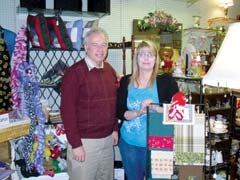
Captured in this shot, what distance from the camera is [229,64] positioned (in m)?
1.22

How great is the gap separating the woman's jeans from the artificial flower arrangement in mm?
1504

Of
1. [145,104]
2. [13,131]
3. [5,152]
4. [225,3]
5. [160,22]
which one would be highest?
[225,3]

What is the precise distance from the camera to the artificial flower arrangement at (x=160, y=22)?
316cm

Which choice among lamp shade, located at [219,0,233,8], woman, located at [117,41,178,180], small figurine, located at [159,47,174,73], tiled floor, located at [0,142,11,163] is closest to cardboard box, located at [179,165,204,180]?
woman, located at [117,41,178,180]

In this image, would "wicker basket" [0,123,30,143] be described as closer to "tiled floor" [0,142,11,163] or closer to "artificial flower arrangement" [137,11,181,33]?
"tiled floor" [0,142,11,163]

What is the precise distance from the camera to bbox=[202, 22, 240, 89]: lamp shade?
1.20 metres

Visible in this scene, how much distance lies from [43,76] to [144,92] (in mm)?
1011

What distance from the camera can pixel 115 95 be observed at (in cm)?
209

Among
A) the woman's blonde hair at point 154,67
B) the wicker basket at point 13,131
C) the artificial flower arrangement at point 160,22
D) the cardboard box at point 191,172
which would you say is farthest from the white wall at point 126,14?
the cardboard box at point 191,172

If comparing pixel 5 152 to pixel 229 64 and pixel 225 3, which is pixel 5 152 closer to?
pixel 229 64

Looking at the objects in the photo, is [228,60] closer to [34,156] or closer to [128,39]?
[34,156]

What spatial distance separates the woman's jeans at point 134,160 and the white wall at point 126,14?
125cm

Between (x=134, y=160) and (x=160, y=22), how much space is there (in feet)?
5.65

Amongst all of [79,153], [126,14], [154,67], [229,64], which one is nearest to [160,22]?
[126,14]
